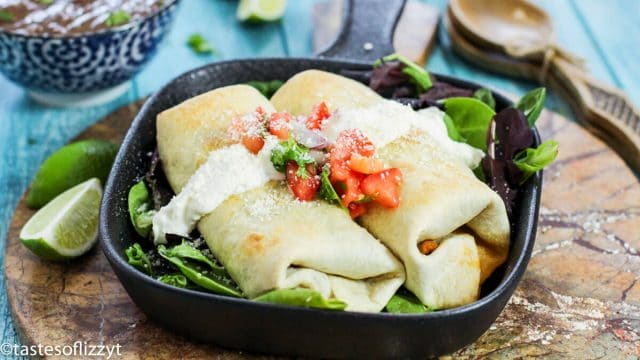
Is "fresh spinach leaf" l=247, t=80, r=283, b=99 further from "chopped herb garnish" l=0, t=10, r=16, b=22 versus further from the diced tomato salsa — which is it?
"chopped herb garnish" l=0, t=10, r=16, b=22

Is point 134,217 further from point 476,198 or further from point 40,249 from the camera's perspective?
point 476,198

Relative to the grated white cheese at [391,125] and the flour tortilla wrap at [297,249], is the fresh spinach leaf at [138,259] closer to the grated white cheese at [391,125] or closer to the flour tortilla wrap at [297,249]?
the flour tortilla wrap at [297,249]

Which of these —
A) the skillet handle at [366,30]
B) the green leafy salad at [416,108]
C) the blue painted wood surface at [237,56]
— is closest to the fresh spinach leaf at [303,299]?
the green leafy salad at [416,108]

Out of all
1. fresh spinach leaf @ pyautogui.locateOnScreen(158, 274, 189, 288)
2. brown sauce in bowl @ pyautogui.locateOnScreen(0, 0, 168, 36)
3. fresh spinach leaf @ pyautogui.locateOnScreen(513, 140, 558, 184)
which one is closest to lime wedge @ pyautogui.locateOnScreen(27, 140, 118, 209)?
brown sauce in bowl @ pyautogui.locateOnScreen(0, 0, 168, 36)

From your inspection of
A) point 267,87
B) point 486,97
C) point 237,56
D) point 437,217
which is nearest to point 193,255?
point 437,217

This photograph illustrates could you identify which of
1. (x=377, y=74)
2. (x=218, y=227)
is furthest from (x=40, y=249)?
(x=377, y=74)

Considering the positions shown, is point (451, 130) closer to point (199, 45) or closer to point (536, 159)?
point (536, 159)
